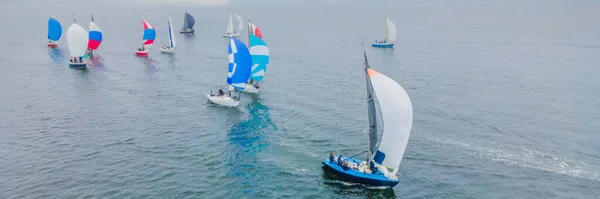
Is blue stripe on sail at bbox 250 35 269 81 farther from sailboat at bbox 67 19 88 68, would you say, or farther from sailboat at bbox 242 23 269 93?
sailboat at bbox 67 19 88 68

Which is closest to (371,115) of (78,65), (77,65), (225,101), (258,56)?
(225,101)

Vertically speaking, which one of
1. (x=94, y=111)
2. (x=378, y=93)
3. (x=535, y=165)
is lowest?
(x=535, y=165)

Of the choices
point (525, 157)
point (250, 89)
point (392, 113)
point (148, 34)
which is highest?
point (148, 34)

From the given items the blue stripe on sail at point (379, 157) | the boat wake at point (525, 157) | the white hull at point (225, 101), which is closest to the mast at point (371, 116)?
the blue stripe on sail at point (379, 157)

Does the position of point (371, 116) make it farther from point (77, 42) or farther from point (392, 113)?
point (77, 42)

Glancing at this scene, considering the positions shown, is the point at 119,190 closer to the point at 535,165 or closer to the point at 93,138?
the point at 93,138

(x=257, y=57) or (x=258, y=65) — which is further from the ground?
(x=257, y=57)

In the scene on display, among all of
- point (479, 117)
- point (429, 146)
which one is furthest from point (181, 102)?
point (479, 117)
